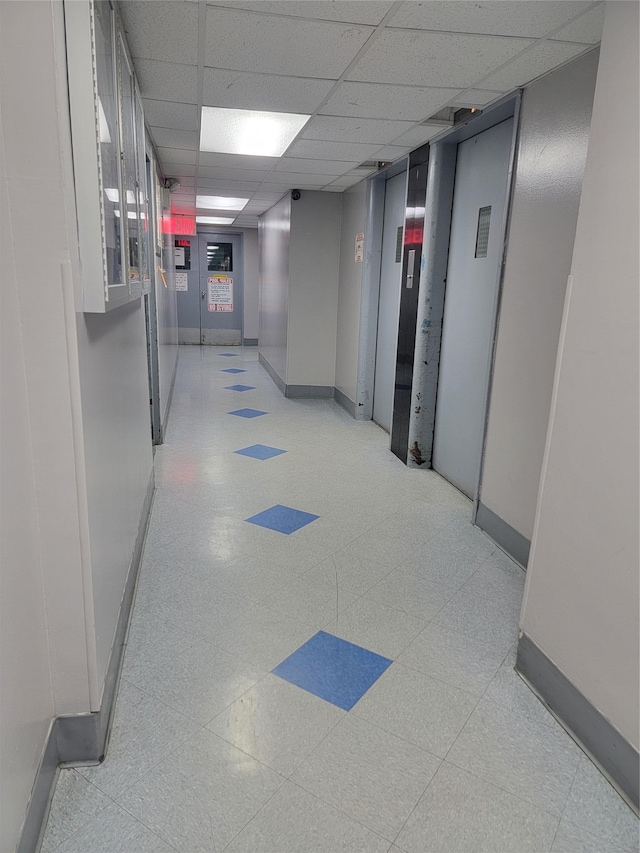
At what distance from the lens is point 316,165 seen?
4895mm

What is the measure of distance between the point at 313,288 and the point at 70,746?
5.79 m

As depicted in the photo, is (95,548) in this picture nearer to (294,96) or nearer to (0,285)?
(0,285)

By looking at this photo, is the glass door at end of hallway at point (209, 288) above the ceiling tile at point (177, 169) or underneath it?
underneath

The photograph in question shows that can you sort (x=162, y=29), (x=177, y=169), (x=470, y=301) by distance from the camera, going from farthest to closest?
(x=177, y=169)
(x=470, y=301)
(x=162, y=29)

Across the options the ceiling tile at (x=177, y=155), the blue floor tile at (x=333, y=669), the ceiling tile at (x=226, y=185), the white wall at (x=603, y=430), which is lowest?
the blue floor tile at (x=333, y=669)

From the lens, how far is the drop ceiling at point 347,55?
2109 millimetres

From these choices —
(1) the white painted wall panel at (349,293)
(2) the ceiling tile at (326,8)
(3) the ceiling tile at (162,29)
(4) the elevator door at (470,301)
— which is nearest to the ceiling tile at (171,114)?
(3) the ceiling tile at (162,29)

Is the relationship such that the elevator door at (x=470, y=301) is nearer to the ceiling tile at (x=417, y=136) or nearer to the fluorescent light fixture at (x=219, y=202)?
the ceiling tile at (x=417, y=136)

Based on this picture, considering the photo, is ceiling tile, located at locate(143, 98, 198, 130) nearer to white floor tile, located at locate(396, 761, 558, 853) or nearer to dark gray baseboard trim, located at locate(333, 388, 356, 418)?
dark gray baseboard trim, located at locate(333, 388, 356, 418)

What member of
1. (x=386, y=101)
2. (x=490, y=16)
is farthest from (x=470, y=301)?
(x=490, y=16)

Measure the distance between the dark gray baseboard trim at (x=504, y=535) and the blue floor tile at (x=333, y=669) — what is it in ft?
3.52

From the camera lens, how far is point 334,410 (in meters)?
6.43

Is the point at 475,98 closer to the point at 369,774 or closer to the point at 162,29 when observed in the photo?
the point at 162,29

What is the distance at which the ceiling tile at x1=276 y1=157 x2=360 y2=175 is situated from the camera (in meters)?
4.71
